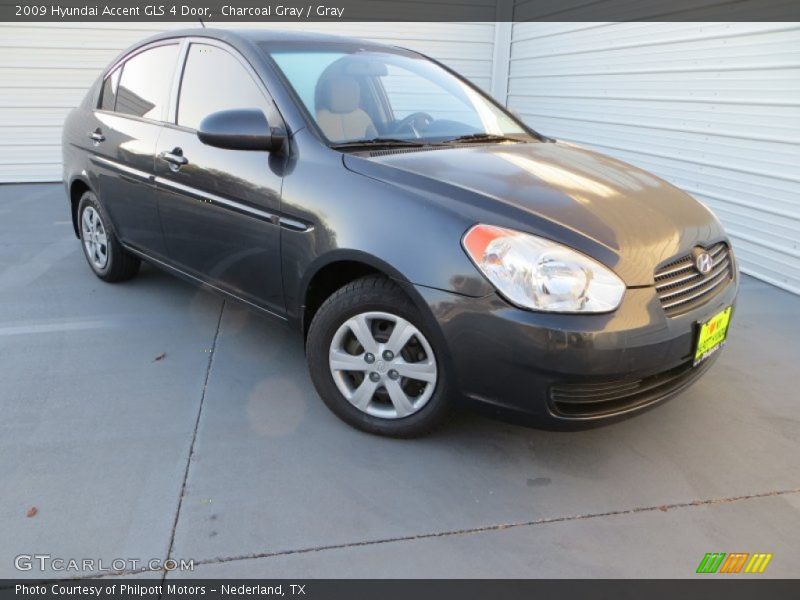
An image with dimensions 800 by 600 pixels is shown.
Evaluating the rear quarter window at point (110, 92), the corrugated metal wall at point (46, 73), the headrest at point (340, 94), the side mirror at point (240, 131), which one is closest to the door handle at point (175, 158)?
the side mirror at point (240, 131)

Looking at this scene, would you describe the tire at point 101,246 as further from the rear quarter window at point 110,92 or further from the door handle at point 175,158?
the door handle at point 175,158

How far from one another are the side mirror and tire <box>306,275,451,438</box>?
0.70 meters

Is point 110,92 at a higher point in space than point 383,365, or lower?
higher

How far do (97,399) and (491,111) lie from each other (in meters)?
2.49

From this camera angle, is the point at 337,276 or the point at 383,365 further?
the point at 337,276

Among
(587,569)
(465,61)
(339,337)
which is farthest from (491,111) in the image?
(465,61)

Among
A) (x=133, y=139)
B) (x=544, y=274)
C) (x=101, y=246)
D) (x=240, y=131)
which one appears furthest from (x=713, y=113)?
(x=101, y=246)

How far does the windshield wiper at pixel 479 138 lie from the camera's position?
294 centimetres

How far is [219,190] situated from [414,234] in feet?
3.74

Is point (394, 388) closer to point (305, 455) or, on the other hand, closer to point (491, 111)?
point (305, 455)

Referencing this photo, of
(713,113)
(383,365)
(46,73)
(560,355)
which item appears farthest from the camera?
(46,73)

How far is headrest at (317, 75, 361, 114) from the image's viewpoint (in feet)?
9.16

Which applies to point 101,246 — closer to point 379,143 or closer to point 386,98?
point 386,98

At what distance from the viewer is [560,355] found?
202 cm
